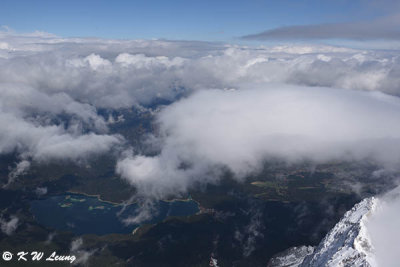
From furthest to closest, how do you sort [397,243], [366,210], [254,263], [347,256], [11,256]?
1. [11,256]
2. [254,263]
3. [366,210]
4. [347,256]
5. [397,243]

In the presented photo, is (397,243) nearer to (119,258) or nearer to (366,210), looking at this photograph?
(366,210)

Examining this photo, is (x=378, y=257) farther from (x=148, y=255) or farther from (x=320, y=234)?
(x=148, y=255)

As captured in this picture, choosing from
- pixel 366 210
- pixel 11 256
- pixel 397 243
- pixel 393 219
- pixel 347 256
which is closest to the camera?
pixel 397 243

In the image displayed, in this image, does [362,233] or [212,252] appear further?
[212,252]

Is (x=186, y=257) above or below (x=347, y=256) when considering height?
below

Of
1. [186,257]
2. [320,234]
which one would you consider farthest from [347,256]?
[186,257]

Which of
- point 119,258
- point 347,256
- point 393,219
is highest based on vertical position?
point 393,219
